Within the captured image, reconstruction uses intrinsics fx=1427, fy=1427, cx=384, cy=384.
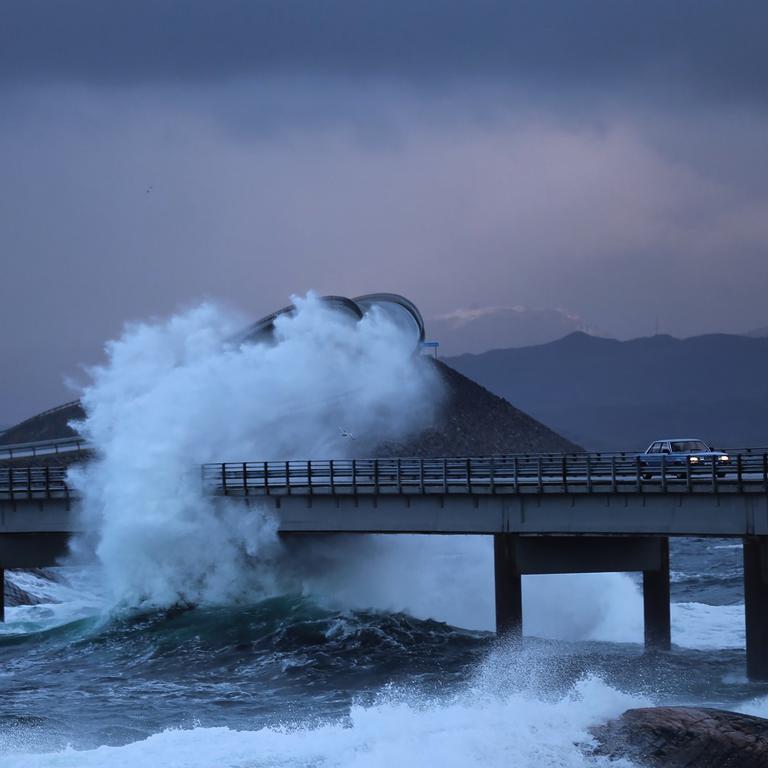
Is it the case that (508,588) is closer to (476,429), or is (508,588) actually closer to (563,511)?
(563,511)

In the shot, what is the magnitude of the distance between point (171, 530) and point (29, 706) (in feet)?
55.8

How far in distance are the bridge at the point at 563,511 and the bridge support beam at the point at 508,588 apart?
0.03m

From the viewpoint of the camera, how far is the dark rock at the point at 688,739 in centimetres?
2677

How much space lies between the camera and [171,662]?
151 ft

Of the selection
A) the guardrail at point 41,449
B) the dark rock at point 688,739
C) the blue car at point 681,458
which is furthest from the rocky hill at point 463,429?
the dark rock at point 688,739

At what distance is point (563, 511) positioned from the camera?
45.8 m

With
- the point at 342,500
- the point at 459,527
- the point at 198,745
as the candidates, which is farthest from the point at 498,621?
the point at 198,745

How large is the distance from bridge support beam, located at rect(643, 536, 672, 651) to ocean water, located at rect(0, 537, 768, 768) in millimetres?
846

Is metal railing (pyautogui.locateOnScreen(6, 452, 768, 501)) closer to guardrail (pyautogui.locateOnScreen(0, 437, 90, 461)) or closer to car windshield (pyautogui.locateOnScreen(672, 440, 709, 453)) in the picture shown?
car windshield (pyautogui.locateOnScreen(672, 440, 709, 453))

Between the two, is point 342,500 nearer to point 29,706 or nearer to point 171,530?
point 171,530

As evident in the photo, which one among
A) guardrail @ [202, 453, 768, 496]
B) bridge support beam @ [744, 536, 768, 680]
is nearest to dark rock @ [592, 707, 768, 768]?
bridge support beam @ [744, 536, 768, 680]

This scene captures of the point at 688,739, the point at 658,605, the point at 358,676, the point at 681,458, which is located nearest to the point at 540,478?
the point at 681,458

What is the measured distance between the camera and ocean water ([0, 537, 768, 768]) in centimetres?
3002

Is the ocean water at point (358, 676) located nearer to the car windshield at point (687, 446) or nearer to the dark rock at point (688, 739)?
the dark rock at point (688, 739)
